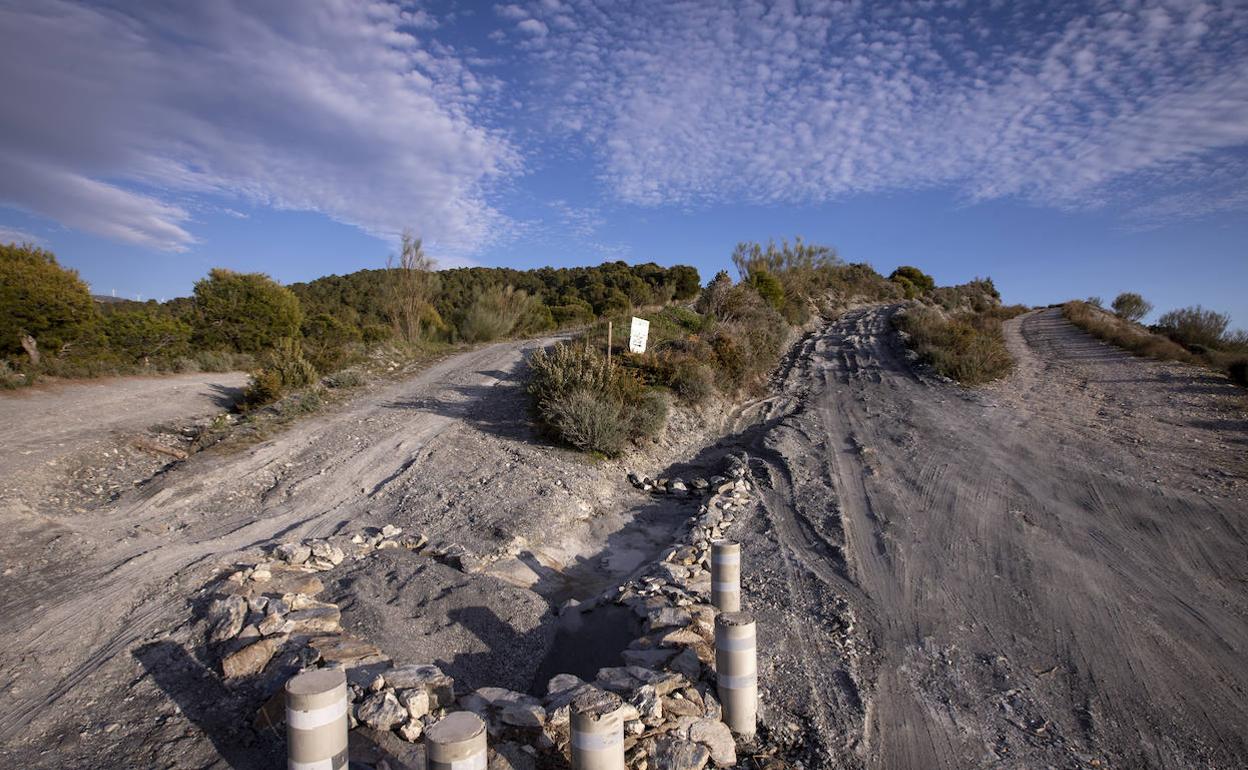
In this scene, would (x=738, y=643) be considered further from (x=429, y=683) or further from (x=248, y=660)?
(x=248, y=660)

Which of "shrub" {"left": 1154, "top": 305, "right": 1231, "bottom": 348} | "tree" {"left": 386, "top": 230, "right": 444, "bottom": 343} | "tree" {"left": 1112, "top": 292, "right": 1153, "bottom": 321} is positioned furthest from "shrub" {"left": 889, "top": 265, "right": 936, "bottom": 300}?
"tree" {"left": 386, "top": 230, "right": 444, "bottom": 343}

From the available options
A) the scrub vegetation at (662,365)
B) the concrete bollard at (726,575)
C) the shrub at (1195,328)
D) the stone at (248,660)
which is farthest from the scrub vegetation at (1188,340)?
the stone at (248,660)

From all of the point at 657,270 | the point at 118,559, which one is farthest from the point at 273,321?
the point at 657,270

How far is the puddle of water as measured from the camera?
471 cm

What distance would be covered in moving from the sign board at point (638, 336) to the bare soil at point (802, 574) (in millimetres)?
3049

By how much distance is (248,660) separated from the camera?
12.9ft

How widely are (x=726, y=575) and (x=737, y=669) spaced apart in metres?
1.06

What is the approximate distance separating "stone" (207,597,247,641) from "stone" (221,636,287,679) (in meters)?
0.30

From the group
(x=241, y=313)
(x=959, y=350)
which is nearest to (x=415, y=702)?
(x=959, y=350)

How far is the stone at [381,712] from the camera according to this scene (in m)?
3.44

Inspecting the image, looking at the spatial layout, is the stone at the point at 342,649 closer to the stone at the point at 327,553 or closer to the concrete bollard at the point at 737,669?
the stone at the point at 327,553

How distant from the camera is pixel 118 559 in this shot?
5.58 m

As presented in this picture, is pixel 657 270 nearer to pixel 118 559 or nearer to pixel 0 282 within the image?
pixel 0 282

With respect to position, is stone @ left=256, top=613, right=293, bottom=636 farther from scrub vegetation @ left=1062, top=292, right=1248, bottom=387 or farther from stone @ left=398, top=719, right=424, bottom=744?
scrub vegetation @ left=1062, top=292, right=1248, bottom=387
